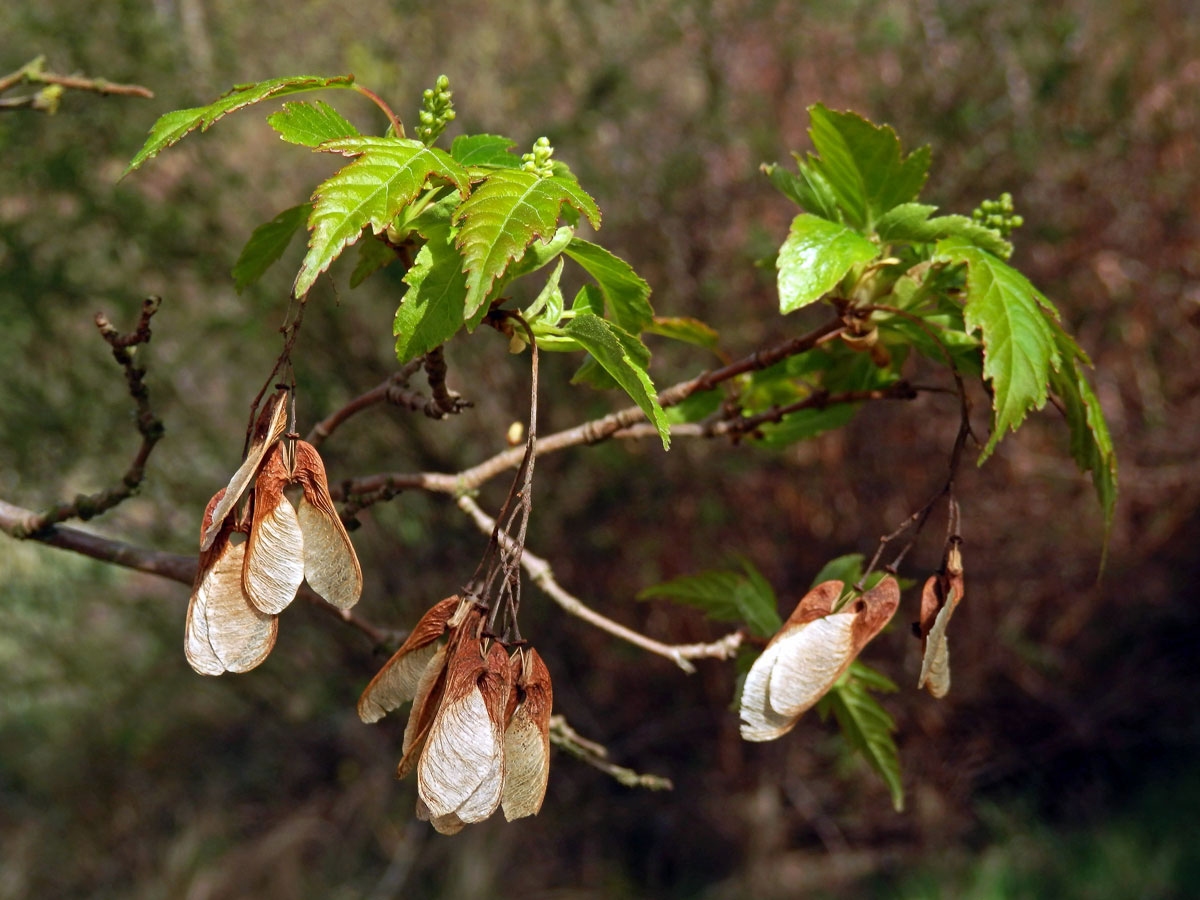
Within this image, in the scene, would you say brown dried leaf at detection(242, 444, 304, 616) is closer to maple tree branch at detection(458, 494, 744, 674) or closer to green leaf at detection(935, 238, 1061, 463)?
maple tree branch at detection(458, 494, 744, 674)

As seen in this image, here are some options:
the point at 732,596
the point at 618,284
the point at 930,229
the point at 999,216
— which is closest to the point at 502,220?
the point at 618,284

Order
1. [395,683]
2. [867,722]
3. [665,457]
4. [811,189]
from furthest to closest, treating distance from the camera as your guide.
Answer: [665,457] → [867,722] → [811,189] → [395,683]

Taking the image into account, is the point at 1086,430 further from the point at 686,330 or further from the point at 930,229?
the point at 686,330

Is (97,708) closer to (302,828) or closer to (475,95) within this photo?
(302,828)

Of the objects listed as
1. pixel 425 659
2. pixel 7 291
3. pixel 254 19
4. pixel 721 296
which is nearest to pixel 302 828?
pixel 7 291

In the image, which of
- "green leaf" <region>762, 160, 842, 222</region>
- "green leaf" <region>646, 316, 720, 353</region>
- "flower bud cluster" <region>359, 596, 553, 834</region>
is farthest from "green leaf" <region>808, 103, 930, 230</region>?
"flower bud cluster" <region>359, 596, 553, 834</region>

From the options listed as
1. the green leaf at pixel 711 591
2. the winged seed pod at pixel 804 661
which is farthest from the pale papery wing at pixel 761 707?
the green leaf at pixel 711 591
